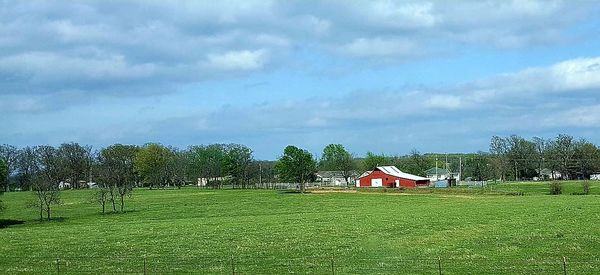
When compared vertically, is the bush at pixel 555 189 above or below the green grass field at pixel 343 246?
above

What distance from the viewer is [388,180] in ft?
549

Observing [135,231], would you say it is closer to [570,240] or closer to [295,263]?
[295,263]

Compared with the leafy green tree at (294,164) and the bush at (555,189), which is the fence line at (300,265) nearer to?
the bush at (555,189)

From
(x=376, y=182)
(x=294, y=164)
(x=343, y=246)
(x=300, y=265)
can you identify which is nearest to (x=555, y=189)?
(x=376, y=182)

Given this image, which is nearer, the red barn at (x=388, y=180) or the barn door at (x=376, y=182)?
the red barn at (x=388, y=180)

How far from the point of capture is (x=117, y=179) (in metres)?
118

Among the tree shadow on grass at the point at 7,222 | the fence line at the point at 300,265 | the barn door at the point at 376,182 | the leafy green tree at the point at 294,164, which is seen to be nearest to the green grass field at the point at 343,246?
the fence line at the point at 300,265

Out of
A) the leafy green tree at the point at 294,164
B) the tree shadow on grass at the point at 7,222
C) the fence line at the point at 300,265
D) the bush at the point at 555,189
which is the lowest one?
the fence line at the point at 300,265

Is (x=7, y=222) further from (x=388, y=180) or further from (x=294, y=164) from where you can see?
(x=388, y=180)

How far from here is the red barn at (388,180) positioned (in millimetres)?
166000

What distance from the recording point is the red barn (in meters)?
166

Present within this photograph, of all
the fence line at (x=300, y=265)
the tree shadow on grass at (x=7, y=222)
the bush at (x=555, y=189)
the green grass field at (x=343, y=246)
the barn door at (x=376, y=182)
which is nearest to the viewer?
the fence line at (x=300, y=265)

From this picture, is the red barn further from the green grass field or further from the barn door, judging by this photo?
the green grass field

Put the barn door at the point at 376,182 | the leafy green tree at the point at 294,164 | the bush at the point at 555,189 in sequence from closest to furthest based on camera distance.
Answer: the bush at the point at 555,189 < the leafy green tree at the point at 294,164 < the barn door at the point at 376,182
